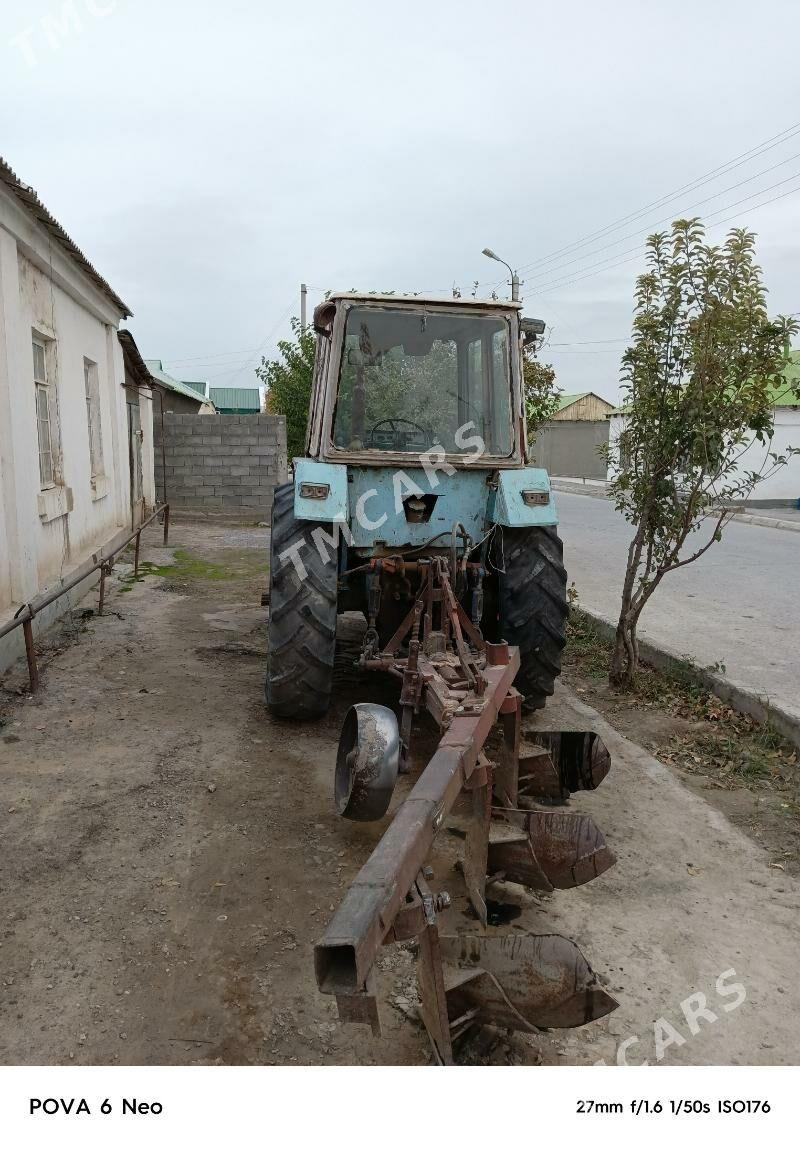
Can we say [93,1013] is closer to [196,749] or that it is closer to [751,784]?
[196,749]

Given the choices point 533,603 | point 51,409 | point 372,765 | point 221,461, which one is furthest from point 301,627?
point 221,461

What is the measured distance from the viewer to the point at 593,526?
53.1ft

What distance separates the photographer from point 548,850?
2.99 metres

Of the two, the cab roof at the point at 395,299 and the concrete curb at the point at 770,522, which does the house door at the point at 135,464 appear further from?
the concrete curb at the point at 770,522

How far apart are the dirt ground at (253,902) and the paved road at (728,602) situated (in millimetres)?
1530

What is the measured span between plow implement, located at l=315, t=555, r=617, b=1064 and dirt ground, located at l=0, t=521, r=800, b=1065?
0.15m

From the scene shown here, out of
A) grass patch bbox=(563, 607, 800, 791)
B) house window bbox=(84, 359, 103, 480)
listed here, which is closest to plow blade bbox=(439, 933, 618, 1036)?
grass patch bbox=(563, 607, 800, 791)

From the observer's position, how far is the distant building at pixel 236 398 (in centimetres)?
5391

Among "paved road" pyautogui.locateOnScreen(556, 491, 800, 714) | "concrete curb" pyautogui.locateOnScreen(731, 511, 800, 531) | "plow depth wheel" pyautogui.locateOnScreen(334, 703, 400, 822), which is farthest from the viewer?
"concrete curb" pyautogui.locateOnScreen(731, 511, 800, 531)

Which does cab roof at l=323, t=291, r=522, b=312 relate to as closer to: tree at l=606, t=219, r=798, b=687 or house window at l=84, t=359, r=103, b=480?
tree at l=606, t=219, r=798, b=687

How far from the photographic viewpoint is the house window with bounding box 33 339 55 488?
7.77 m
